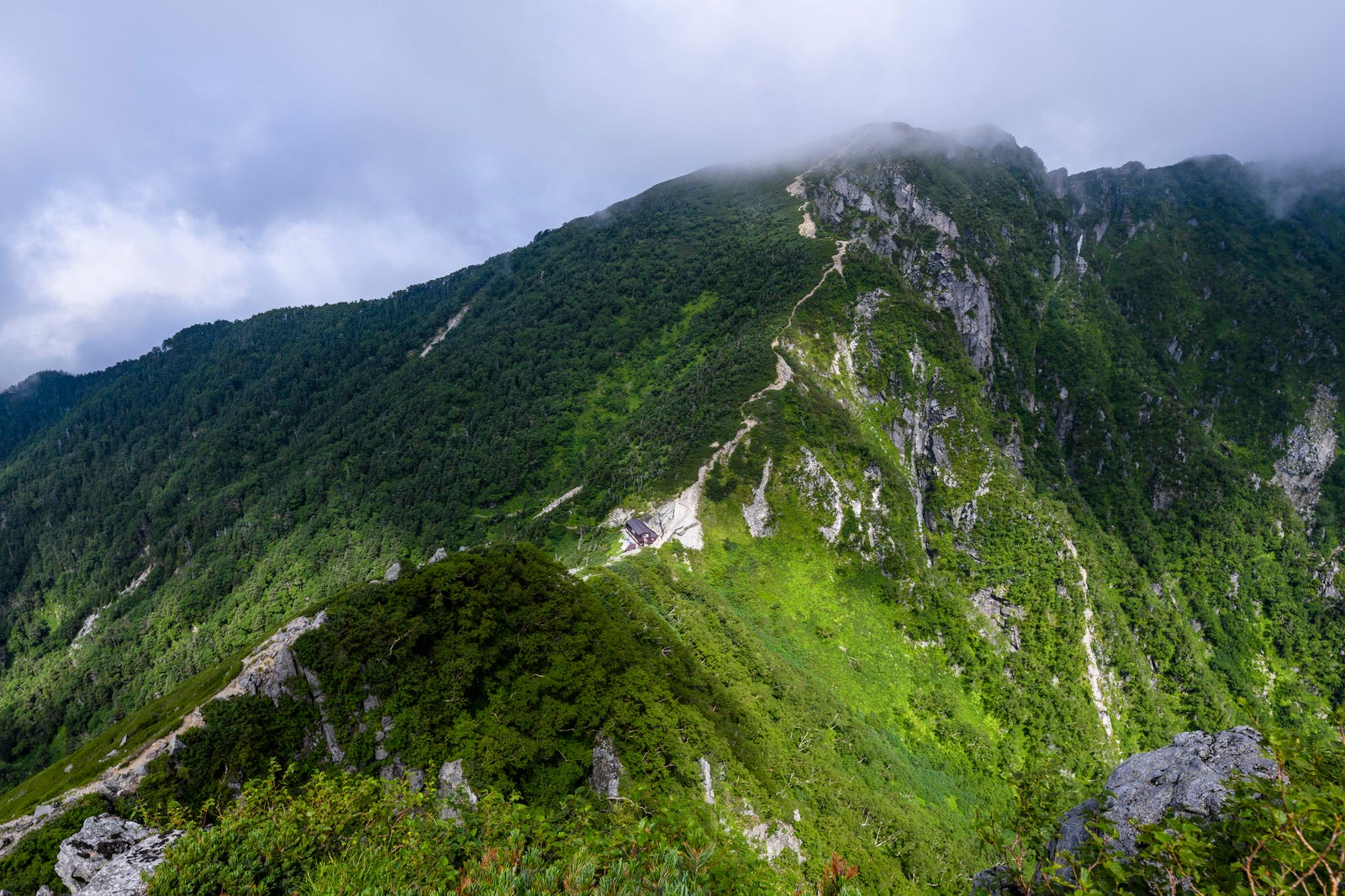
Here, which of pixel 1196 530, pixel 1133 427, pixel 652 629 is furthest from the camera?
pixel 1133 427

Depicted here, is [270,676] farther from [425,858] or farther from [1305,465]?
[1305,465]

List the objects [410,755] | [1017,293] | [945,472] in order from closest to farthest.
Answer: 1. [410,755]
2. [945,472]
3. [1017,293]

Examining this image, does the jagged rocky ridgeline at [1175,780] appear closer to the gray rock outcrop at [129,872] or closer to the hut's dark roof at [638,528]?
the gray rock outcrop at [129,872]

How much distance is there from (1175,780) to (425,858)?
19.0 meters

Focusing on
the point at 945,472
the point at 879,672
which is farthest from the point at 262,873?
the point at 945,472

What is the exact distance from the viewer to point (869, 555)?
73.1 metres

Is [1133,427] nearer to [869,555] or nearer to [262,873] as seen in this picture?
[869,555]

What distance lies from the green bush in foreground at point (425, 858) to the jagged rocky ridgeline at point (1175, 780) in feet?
21.9

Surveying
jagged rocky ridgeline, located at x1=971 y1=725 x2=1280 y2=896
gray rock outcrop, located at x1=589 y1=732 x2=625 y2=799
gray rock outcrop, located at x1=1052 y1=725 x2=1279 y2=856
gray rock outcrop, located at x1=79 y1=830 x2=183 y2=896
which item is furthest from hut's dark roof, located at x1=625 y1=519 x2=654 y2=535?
gray rock outcrop, located at x1=1052 y1=725 x2=1279 y2=856

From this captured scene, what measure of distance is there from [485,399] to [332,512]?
1967 inches

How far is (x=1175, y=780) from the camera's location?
1534 cm

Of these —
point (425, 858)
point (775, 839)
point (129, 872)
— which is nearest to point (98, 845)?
point (129, 872)

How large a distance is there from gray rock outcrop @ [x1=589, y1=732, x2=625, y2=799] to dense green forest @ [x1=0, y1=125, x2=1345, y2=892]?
61 centimetres

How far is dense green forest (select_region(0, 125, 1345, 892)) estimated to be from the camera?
31.6m
